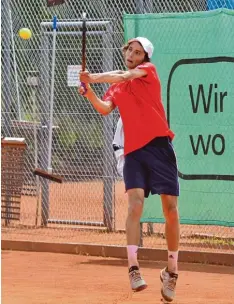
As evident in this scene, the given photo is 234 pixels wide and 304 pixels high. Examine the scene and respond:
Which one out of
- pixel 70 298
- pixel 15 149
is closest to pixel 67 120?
pixel 15 149

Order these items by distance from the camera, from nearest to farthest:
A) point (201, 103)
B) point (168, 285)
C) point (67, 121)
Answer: point (168, 285), point (201, 103), point (67, 121)

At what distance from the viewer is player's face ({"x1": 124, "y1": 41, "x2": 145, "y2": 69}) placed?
627cm

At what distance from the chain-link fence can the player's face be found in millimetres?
3999

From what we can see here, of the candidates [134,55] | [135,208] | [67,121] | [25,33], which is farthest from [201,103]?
[67,121]

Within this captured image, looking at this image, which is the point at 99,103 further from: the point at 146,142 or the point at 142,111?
the point at 146,142

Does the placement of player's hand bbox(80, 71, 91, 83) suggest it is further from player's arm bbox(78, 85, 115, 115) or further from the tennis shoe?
the tennis shoe

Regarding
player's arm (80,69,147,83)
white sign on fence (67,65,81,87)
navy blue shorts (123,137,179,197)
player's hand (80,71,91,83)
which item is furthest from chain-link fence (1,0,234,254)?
player's hand (80,71,91,83)

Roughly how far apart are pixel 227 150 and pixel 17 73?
4139mm

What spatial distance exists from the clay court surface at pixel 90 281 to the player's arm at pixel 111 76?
161cm

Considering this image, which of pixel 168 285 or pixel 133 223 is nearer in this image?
pixel 133 223

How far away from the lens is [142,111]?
6.19 meters

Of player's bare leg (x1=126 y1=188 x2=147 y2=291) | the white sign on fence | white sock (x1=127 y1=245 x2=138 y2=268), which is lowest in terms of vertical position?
white sock (x1=127 y1=245 x2=138 y2=268)

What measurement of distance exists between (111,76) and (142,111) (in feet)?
1.39

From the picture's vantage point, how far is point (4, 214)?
1152cm
